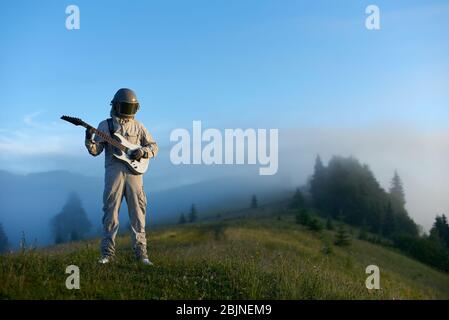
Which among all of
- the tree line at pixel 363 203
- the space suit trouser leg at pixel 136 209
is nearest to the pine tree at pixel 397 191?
the tree line at pixel 363 203

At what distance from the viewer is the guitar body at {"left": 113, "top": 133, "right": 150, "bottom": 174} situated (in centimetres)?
1080

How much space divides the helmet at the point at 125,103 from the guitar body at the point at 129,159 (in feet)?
1.61

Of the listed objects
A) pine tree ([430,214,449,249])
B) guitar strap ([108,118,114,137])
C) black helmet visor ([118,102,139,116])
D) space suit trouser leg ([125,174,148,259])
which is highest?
black helmet visor ([118,102,139,116])

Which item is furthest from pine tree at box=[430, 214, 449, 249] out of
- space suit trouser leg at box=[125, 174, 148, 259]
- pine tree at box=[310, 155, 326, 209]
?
space suit trouser leg at box=[125, 174, 148, 259]

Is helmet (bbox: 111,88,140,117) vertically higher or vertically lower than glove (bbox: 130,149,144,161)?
higher

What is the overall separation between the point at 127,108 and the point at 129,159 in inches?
41.1

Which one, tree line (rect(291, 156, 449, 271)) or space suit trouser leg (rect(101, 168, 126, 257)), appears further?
tree line (rect(291, 156, 449, 271))

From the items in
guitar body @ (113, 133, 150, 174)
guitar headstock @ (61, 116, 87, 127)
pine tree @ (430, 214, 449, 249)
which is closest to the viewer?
guitar headstock @ (61, 116, 87, 127)

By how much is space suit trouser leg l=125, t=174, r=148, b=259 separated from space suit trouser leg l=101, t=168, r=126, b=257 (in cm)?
15

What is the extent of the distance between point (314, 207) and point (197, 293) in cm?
7531

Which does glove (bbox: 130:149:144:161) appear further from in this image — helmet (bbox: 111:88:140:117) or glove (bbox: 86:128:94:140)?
glove (bbox: 86:128:94:140)

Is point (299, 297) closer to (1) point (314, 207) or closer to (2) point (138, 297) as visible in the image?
(2) point (138, 297)

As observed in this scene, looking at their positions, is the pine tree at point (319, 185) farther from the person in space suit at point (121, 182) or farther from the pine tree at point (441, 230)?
the person in space suit at point (121, 182)

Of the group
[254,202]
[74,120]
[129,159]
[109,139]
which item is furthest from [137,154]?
[254,202]
